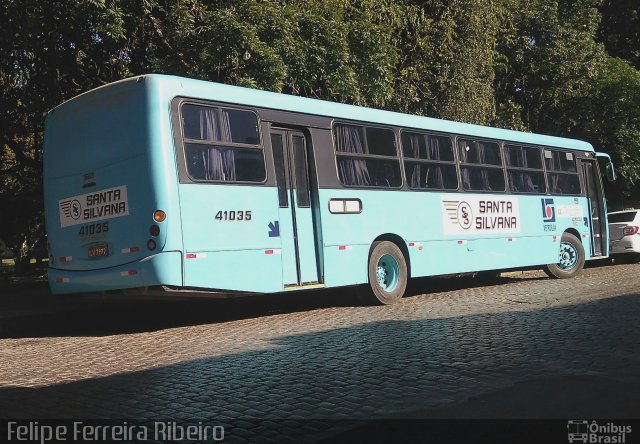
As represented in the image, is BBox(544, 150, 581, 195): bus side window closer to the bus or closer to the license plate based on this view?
the bus

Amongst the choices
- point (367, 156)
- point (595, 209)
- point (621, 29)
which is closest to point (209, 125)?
point (367, 156)

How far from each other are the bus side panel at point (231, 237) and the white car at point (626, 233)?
44.5 feet

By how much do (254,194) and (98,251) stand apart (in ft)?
7.46

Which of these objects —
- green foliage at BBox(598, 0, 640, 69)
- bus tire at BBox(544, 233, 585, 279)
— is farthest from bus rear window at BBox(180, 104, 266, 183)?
green foliage at BBox(598, 0, 640, 69)

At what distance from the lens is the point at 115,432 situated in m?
4.57

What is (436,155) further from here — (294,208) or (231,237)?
(231,237)

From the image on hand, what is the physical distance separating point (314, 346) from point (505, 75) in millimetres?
17777

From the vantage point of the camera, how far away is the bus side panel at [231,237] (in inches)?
340

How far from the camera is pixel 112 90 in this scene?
9.02 m

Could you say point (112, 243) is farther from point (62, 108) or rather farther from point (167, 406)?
point (167, 406)

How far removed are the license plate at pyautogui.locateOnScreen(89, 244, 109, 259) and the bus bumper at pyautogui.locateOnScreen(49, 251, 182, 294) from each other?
207 mm

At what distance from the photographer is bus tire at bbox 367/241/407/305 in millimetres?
11281

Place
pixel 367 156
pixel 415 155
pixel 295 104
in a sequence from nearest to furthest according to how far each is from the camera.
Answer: pixel 295 104, pixel 367 156, pixel 415 155

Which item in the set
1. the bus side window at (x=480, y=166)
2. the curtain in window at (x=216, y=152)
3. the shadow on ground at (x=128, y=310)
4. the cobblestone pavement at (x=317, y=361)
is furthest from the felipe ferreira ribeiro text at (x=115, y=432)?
the bus side window at (x=480, y=166)
